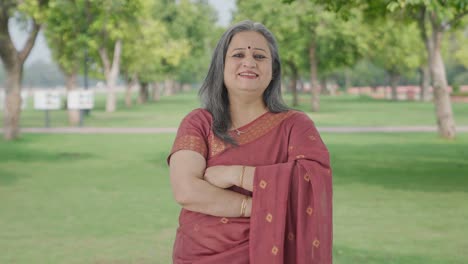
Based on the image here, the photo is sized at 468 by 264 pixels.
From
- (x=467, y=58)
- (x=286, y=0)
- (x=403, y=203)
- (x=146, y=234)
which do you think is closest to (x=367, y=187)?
(x=403, y=203)

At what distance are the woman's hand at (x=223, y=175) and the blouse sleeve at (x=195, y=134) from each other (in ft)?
0.30

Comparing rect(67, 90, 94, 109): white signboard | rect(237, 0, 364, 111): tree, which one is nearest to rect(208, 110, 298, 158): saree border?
rect(67, 90, 94, 109): white signboard

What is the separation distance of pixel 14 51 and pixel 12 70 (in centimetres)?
54

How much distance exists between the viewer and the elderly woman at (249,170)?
122 inches

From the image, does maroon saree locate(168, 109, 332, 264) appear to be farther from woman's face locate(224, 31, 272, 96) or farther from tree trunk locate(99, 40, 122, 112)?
tree trunk locate(99, 40, 122, 112)

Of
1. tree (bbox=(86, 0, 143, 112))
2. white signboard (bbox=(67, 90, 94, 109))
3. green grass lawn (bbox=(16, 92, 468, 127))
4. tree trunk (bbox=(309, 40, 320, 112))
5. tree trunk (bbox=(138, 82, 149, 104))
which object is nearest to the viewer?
tree (bbox=(86, 0, 143, 112))

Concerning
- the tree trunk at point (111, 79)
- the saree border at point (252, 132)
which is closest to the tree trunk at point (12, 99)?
the saree border at point (252, 132)

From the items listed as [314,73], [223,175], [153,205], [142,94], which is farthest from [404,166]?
[142,94]

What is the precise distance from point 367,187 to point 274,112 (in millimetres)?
9077

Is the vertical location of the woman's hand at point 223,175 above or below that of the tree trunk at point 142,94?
above

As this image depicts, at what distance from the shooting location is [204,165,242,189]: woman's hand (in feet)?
10.3

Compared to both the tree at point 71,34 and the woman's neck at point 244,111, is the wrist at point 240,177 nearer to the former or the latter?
the woman's neck at point 244,111

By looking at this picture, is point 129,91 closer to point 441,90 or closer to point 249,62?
point 441,90

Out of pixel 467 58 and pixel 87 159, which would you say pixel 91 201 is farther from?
pixel 467 58
